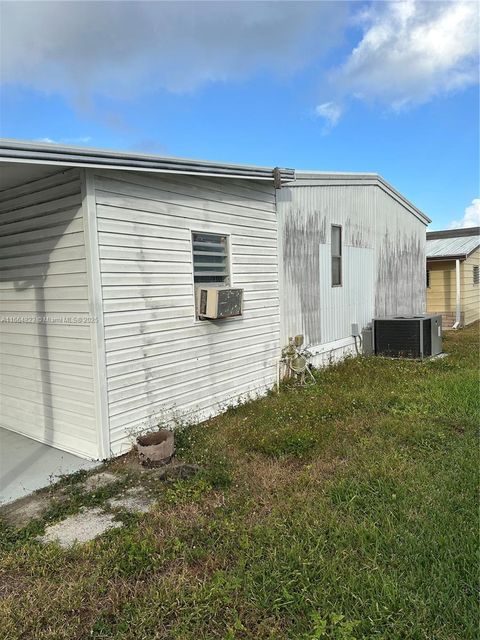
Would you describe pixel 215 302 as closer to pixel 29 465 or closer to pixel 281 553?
pixel 29 465

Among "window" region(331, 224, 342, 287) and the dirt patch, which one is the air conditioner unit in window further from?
"window" region(331, 224, 342, 287)

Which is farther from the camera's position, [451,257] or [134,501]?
[451,257]

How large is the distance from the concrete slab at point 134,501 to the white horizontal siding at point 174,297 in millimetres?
717

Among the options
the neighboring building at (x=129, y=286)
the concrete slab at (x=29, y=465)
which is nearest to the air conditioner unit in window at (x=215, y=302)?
the neighboring building at (x=129, y=286)

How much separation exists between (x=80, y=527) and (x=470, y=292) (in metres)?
15.7

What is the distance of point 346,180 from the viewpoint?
799 centimetres

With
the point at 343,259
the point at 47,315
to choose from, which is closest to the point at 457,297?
the point at 343,259

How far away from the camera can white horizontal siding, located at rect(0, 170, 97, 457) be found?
3.93m

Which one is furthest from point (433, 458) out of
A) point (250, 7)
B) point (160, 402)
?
point (250, 7)

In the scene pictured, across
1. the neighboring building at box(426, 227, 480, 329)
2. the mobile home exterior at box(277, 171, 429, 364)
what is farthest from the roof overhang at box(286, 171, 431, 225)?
the neighboring building at box(426, 227, 480, 329)

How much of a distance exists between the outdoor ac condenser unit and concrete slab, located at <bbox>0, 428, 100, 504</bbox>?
21.3 feet

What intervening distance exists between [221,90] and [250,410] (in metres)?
6.30

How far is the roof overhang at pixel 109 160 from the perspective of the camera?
10.4 ft

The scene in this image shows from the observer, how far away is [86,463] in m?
3.92
